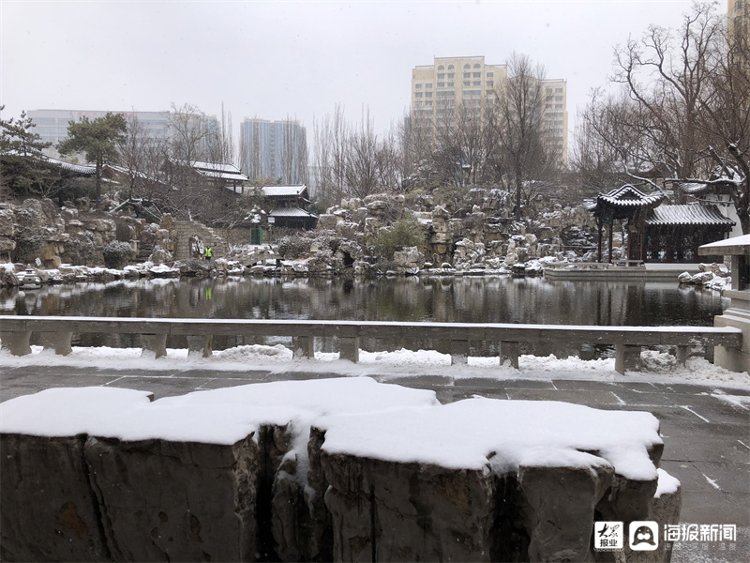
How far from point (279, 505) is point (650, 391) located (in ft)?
14.8

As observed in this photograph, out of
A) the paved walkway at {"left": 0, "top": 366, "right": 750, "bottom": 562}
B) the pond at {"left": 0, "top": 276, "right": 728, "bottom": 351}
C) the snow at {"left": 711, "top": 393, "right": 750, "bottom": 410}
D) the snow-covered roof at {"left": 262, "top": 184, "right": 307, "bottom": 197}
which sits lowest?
the pond at {"left": 0, "top": 276, "right": 728, "bottom": 351}

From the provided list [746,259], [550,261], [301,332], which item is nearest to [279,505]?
[301,332]

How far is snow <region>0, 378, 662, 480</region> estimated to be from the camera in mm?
1674

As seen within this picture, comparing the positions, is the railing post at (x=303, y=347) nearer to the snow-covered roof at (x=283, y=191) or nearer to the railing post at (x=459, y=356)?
the railing post at (x=459, y=356)

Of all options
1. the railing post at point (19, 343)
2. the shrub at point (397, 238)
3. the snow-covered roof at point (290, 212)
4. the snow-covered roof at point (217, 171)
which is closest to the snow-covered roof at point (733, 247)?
the railing post at point (19, 343)

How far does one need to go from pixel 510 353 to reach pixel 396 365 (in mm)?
1356

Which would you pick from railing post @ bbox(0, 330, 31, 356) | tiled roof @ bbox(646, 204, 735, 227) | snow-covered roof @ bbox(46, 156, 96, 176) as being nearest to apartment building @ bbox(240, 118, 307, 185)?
snow-covered roof @ bbox(46, 156, 96, 176)

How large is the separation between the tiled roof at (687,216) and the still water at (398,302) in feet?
22.9

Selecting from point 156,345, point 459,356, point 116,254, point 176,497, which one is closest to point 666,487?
point 176,497

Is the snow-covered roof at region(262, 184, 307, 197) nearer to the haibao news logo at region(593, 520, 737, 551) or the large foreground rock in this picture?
the large foreground rock

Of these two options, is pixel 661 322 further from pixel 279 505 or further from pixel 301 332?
pixel 279 505

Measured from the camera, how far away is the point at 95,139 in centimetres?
3841

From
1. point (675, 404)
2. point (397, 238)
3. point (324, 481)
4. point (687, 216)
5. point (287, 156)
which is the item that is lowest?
point (675, 404)

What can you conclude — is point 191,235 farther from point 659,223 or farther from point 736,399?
point 736,399
